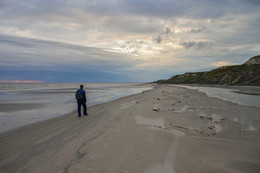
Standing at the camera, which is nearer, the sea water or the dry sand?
the dry sand

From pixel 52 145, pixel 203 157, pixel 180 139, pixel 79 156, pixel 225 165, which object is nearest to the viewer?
pixel 225 165

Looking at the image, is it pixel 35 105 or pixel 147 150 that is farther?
pixel 35 105

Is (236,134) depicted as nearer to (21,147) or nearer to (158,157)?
(158,157)

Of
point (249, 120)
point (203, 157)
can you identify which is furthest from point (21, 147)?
point (249, 120)

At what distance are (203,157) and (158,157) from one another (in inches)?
47.0

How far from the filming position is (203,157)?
3.81 meters

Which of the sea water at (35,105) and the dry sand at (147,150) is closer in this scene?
the dry sand at (147,150)

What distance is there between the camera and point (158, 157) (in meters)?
3.88

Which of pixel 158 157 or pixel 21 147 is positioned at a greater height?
pixel 158 157

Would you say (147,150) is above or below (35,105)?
above

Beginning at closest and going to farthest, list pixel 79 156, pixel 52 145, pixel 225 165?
pixel 225 165
pixel 79 156
pixel 52 145

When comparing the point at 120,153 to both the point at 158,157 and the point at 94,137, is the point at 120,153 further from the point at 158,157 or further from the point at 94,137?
the point at 94,137

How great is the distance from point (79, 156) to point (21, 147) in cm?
311

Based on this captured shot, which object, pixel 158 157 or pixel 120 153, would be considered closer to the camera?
pixel 158 157
